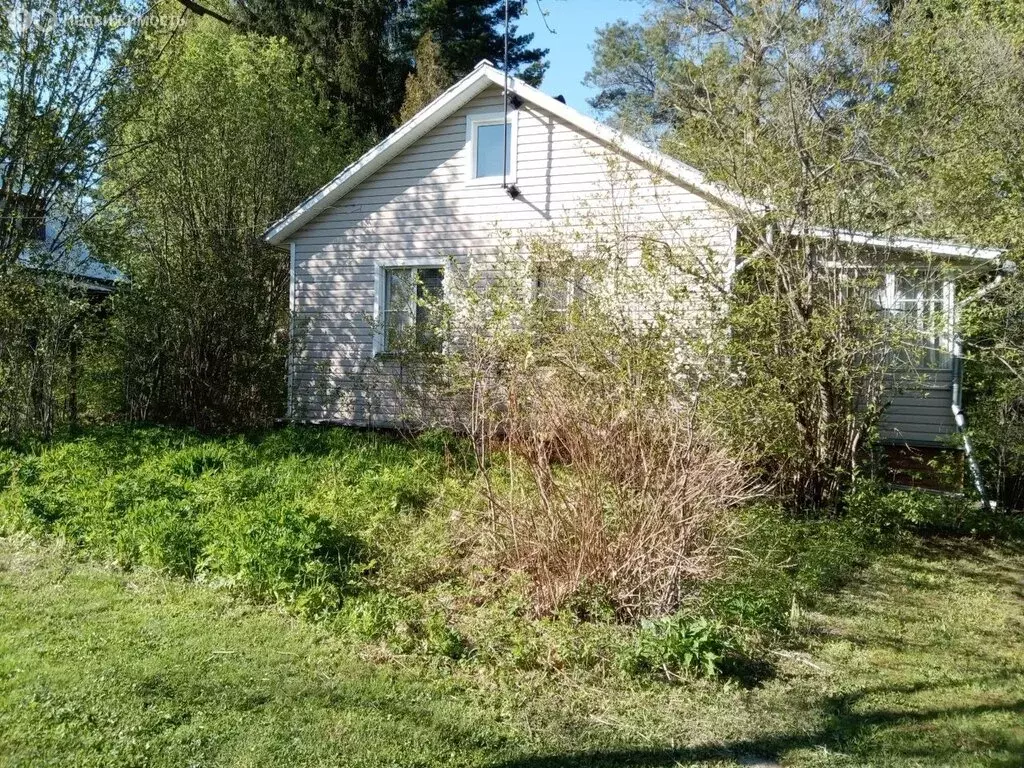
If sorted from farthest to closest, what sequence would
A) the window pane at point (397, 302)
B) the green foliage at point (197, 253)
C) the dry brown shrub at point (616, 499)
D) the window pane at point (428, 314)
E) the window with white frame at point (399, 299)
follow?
the green foliage at point (197, 253) → the window pane at point (397, 302) → the window with white frame at point (399, 299) → the window pane at point (428, 314) → the dry brown shrub at point (616, 499)

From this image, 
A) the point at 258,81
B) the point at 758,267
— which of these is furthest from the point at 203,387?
the point at 758,267

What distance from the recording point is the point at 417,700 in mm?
4164

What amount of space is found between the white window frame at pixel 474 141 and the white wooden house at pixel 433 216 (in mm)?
16

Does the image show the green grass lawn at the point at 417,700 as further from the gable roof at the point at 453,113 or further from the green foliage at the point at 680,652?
the gable roof at the point at 453,113

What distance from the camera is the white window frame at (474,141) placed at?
39.4 ft

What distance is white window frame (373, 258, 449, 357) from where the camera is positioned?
12695 mm

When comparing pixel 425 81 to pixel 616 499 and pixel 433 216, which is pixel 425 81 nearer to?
pixel 433 216

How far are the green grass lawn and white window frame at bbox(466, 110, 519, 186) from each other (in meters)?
8.24

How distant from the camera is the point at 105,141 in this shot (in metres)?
11.9

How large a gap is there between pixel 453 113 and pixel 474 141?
0.59 m

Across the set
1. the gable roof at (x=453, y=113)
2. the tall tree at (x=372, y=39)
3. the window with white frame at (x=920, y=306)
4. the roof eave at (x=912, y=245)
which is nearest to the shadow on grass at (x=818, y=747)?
the window with white frame at (x=920, y=306)

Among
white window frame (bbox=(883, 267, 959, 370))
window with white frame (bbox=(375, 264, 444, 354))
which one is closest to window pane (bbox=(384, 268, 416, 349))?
window with white frame (bbox=(375, 264, 444, 354))

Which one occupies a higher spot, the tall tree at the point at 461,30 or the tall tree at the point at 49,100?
the tall tree at the point at 461,30

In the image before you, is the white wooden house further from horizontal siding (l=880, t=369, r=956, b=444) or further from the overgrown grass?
the overgrown grass
